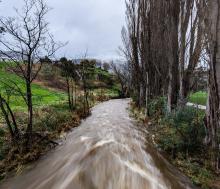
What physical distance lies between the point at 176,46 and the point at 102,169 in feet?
28.4

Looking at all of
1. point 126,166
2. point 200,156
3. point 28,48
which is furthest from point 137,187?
point 28,48

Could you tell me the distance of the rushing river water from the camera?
7828 millimetres

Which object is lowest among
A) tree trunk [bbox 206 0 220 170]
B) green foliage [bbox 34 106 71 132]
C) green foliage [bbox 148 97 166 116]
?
green foliage [bbox 34 106 71 132]

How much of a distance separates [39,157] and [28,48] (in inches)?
137

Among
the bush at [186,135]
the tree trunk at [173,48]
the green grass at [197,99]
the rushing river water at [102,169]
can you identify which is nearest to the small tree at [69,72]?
the tree trunk at [173,48]

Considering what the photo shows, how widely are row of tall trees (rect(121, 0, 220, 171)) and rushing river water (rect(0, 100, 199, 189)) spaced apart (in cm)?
166

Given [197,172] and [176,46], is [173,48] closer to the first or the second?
[176,46]

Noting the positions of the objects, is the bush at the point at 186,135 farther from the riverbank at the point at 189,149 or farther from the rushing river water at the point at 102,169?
the rushing river water at the point at 102,169

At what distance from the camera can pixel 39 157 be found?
10562 mm

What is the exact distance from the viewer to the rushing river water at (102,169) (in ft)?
25.7

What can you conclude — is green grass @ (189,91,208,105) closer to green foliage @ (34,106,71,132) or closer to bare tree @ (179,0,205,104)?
bare tree @ (179,0,205,104)

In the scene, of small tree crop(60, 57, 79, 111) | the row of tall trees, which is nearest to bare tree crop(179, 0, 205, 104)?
the row of tall trees

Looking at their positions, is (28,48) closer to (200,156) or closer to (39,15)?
(39,15)

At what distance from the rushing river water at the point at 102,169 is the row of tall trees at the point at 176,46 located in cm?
166
